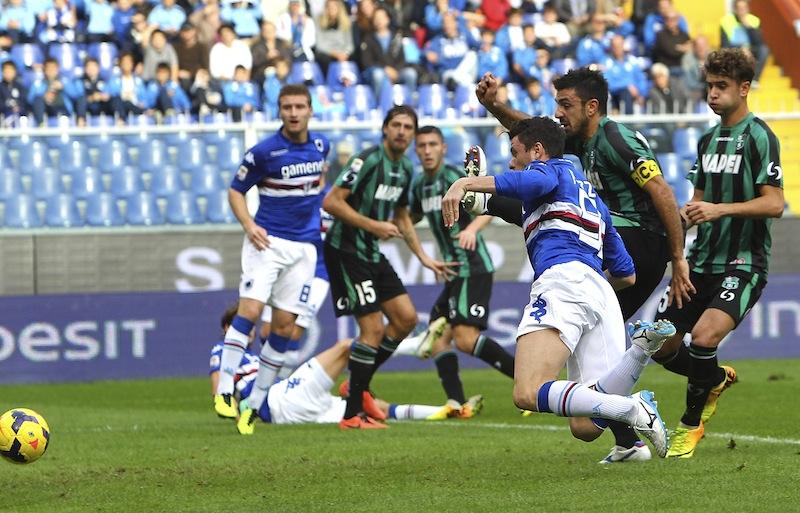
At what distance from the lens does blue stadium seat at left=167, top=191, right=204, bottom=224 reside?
17.3 meters

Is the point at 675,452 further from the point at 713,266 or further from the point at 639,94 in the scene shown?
the point at 639,94

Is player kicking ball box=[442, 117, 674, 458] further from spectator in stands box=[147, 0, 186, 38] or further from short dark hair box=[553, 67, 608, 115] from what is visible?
spectator in stands box=[147, 0, 186, 38]

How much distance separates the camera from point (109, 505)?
7.06 meters

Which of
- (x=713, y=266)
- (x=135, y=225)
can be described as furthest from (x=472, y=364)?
(x=713, y=266)

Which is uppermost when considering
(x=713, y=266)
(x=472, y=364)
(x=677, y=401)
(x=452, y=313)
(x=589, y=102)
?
(x=589, y=102)

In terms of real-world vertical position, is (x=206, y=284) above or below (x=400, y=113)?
below

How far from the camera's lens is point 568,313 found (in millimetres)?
7191

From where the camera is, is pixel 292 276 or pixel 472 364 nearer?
pixel 292 276

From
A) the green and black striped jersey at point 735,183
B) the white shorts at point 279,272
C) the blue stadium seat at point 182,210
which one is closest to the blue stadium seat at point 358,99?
the blue stadium seat at point 182,210

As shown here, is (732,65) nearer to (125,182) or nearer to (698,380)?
(698,380)

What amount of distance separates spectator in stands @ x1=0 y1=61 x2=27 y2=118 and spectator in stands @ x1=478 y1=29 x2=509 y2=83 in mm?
6522

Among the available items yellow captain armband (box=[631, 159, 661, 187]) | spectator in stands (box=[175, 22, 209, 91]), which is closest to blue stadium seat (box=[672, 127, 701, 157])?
spectator in stands (box=[175, 22, 209, 91])

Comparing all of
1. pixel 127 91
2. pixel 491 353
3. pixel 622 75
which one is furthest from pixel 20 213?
pixel 622 75

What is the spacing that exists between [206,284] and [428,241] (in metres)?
2.61
